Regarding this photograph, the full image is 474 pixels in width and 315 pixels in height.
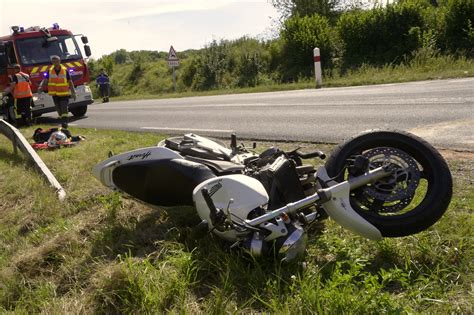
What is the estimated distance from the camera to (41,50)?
43.5 ft

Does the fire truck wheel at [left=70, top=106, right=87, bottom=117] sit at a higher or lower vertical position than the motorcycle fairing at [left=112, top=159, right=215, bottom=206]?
lower

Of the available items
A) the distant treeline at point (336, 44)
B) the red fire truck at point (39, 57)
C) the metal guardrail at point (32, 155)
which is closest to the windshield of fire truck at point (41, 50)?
the red fire truck at point (39, 57)

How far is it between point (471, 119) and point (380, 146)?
179 inches

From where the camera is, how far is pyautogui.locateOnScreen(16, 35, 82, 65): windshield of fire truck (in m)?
13.1

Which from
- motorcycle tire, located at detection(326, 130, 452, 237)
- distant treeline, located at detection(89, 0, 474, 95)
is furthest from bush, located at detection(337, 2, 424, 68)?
motorcycle tire, located at detection(326, 130, 452, 237)

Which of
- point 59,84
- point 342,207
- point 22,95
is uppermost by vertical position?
point 59,84

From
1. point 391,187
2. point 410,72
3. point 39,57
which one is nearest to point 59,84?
point 39,57

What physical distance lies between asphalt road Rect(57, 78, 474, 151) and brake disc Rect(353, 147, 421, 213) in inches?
108

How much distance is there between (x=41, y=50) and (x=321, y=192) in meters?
12.5

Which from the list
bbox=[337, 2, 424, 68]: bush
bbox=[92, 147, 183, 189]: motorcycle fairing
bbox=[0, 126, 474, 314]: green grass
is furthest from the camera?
bbox=[337, 2, 424, 68]: bush

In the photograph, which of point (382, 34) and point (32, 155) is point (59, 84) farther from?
point (382, 34)

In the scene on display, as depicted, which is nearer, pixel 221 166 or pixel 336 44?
pixel 221 166

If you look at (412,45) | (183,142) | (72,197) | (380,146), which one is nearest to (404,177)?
(380,146)

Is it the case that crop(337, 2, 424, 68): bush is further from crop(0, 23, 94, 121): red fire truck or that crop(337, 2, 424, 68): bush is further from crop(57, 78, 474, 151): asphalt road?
crop(0, 23, 94, 121): red fire truck
